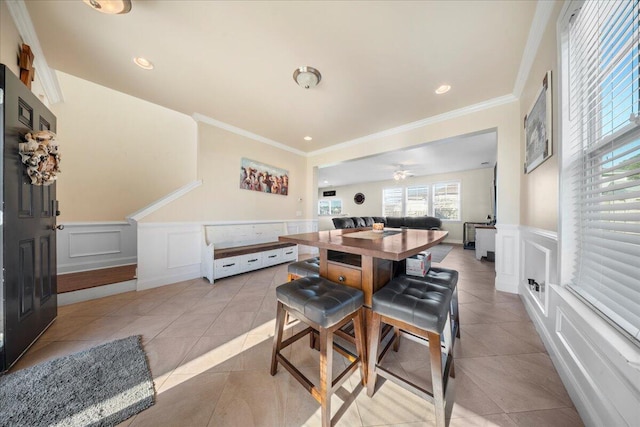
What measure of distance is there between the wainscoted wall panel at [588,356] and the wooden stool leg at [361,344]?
36.7 inches

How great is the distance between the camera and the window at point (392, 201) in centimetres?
749

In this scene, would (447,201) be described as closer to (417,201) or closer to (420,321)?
(417,201)

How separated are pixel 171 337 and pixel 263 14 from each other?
8.71ft

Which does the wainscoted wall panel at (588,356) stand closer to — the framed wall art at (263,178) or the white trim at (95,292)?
the framed wall art at (263,178)

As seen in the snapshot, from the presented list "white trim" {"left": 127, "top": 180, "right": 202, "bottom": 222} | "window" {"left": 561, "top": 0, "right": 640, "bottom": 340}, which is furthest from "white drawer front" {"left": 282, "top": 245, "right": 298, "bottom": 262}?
"window" {"left": 561, "top": 0, "right": 640, "bottom": 340}

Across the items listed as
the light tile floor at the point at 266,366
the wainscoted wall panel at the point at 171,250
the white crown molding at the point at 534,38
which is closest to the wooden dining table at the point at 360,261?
the light tile floor at the point at 266,366

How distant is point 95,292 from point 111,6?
2.81 metres

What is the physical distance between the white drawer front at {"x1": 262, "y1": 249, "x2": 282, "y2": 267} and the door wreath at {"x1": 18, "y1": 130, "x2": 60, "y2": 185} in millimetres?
2441

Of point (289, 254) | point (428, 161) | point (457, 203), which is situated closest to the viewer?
point (289, 254)

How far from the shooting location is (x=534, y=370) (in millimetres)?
1256

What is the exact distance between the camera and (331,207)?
962 cm

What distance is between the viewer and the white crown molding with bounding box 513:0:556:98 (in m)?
1.41

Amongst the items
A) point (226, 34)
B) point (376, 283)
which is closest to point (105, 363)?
point (376, 283)

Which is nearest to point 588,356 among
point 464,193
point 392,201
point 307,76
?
point 307,76
